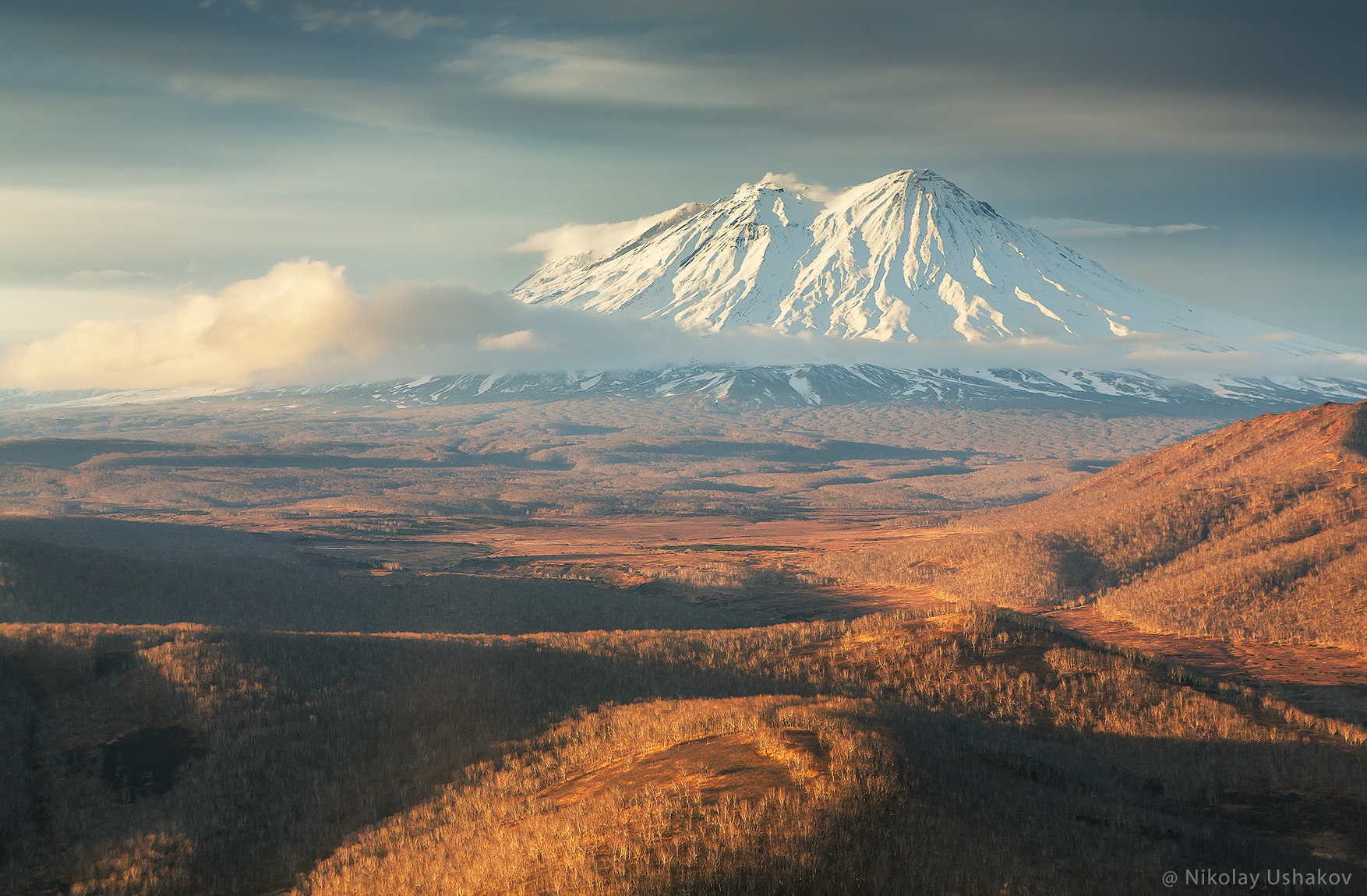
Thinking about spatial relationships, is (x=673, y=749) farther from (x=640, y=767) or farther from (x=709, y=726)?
(x=709, y=726)

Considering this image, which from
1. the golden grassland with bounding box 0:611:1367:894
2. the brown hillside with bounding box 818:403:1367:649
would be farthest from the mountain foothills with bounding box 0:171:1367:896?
the brown hillside with bounding box 818:403:1367:649

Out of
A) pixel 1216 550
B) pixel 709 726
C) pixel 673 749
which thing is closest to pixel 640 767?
pixel 673 749

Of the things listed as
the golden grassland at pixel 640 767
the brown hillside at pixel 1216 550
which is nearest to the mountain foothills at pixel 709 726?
the golden grassland at pixel 640 767

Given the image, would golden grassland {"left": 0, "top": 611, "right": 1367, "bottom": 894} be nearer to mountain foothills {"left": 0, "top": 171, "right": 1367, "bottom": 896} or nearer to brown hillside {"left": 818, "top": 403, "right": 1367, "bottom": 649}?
mountain foothills {"left": 0, "top": 171, "right": 1367, "bottom": 896}

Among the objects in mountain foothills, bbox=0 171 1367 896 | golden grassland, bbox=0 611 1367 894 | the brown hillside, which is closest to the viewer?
golden grassland, bbox=0 611 1367 894

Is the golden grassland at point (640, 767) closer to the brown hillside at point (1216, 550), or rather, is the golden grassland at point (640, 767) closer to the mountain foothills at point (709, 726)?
the mountain foothills at point (709, 726)
